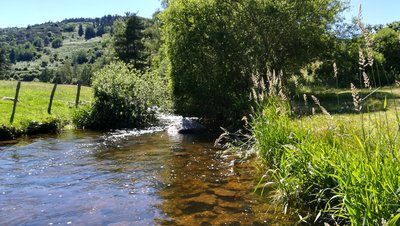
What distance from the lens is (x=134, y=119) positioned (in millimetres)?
22500

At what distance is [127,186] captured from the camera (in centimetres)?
1022

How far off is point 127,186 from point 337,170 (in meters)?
5.87

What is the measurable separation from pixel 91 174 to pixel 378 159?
28.4ft

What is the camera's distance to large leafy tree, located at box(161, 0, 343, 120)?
70.9 feet

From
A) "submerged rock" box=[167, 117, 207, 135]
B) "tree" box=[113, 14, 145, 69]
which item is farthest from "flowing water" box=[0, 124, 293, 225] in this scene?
"tree" box=[113, 14, 145, 69]

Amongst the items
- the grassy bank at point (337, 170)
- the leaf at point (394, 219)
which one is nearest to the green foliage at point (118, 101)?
the grassy bank at point (337, 170)

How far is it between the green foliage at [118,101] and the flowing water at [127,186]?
573 cm

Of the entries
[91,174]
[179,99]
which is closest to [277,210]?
[91,174]

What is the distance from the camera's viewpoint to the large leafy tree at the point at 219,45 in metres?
21.6

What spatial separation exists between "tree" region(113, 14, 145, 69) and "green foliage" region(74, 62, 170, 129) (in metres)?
32.3

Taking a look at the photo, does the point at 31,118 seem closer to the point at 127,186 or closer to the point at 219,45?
the point at 219,45

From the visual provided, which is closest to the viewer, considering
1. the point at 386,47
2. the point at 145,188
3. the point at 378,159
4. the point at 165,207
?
the point at 378,159

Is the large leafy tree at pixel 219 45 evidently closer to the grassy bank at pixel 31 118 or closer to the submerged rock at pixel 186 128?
the submerged rock at pixel 186 128

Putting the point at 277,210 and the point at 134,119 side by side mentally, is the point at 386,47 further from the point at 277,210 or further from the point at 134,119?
the point at 277,210
